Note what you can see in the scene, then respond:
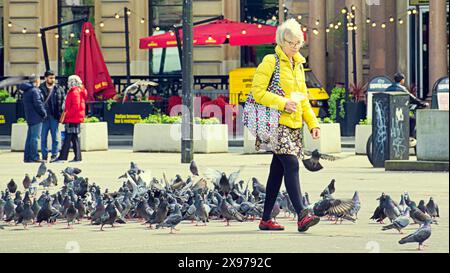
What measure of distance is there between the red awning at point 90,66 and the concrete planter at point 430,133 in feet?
43.8

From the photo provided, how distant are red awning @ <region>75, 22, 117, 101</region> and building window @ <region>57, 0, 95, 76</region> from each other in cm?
562

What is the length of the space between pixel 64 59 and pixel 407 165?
20.0 meters

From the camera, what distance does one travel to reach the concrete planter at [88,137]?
91.8 feet

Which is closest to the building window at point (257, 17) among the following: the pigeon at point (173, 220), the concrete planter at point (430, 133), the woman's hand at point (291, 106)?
the concrete planter at point (430, 133)

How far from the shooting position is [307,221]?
12328 millimetres

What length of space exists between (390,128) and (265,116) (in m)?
9.81

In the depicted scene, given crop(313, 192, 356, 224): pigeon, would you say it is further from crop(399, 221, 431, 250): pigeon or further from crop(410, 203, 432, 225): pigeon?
crop(399, 221, 431, 250): pigeon

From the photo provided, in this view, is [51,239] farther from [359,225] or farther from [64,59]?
[64,59]

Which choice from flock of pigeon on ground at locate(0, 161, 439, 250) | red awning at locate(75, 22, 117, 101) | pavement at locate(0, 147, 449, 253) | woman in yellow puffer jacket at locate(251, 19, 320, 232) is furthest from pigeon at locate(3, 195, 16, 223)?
red awning at locate(75, 22, 117, 101)

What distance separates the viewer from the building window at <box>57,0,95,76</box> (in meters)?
39.1

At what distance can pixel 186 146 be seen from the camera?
23250 mm

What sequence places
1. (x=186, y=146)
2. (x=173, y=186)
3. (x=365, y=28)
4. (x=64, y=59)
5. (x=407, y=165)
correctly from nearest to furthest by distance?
(x=173, y=186) < (x=407, y=165) < (x=186, y=146) < (x=365, y=28) < (x=64, y=59)

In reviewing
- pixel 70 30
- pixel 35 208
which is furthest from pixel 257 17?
pixel 35 208
